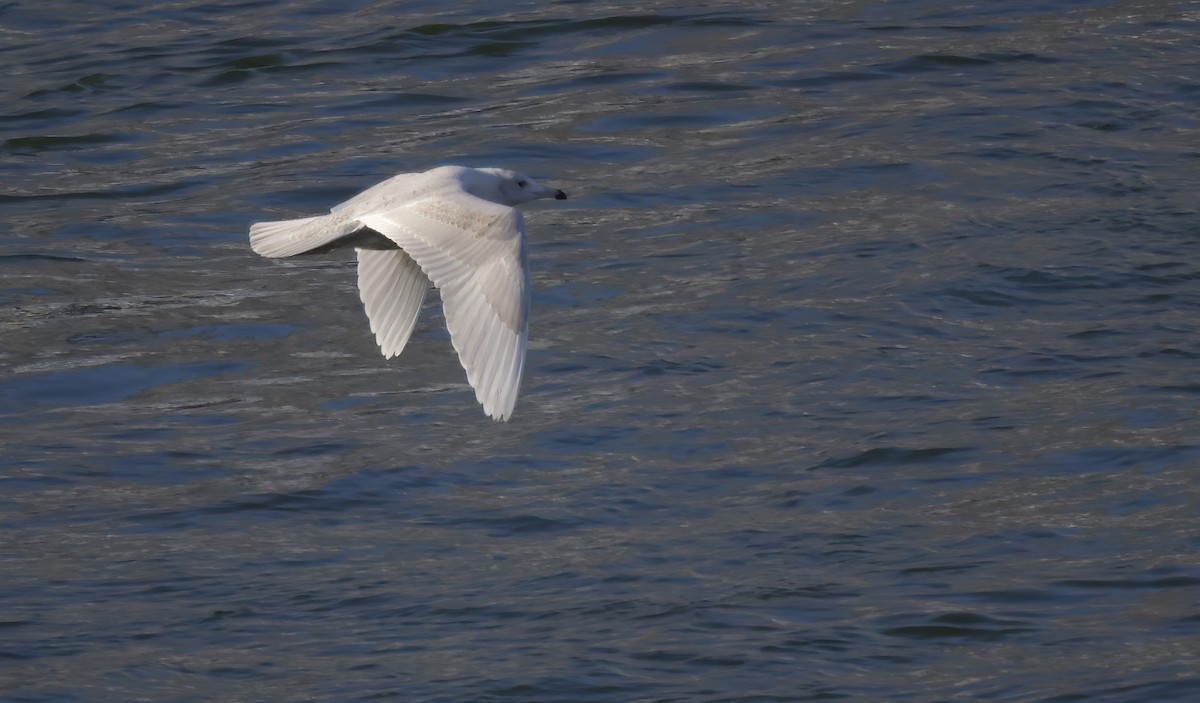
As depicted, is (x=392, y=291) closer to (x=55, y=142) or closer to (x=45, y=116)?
(x=55, y=142)

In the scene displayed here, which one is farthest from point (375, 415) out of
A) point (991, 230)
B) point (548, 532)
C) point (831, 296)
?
point (991, 230)

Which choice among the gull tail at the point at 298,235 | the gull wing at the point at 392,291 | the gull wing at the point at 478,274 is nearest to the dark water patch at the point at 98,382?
the gull wing at the point at 392,291

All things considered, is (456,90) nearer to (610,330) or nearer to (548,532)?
(610,330)

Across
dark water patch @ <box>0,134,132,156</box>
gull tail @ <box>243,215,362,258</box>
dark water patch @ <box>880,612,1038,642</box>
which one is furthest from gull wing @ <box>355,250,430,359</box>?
dark water patch @ <box>0,134,132,156</box>

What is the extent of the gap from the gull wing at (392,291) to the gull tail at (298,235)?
50cm

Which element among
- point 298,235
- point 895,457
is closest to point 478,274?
point 298,235

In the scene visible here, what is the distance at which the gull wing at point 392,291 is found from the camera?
261 inches

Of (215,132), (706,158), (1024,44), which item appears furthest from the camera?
(1024,44)

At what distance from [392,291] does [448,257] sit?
2.93ft

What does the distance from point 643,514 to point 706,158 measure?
4.22 meters

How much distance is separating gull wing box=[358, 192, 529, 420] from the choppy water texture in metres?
0.89

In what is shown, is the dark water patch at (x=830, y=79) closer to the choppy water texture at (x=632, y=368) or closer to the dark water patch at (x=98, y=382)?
the choppy water texture at (x=632, y=368)

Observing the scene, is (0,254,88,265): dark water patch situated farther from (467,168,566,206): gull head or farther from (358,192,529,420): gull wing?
(358,192,529,420): gull wing

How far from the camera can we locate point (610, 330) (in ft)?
28.3
